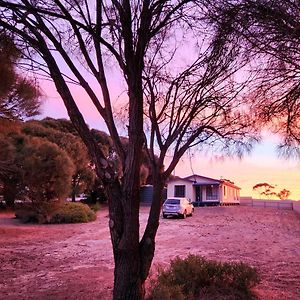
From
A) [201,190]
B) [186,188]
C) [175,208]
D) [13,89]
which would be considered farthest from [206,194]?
[13,89]

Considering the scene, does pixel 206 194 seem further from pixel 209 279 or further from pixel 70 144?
pixel 209 279

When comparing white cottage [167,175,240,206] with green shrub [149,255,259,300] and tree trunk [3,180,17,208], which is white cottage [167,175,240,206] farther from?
green shrub [149,255,259,300]

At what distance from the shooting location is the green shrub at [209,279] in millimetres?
7152

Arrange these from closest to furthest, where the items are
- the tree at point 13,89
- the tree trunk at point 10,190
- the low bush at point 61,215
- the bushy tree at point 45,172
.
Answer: the tree at point 13,89
the bushy tree at point 45,172
the tree trunk at point 10,190
the low bush at point 61,215

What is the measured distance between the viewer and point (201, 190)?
54375 millimetres

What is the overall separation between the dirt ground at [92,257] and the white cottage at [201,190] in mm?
30947

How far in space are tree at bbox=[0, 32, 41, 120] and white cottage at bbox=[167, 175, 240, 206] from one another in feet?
128

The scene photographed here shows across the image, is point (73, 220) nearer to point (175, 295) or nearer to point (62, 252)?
point (62, 252)

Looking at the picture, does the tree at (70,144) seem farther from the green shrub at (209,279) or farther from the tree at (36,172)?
the green shrub at (209,279)

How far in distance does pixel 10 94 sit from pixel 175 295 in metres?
8.41

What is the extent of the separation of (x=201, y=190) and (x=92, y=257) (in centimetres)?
4193

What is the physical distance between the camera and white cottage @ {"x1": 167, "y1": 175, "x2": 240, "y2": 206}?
5275 centimetres

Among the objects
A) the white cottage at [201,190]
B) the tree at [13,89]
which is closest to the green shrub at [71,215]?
the tree at [13,89]

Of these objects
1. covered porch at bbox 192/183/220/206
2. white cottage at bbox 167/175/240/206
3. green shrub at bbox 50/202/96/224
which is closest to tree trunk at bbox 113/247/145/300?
green shrub at bbox 50/202/96/224
